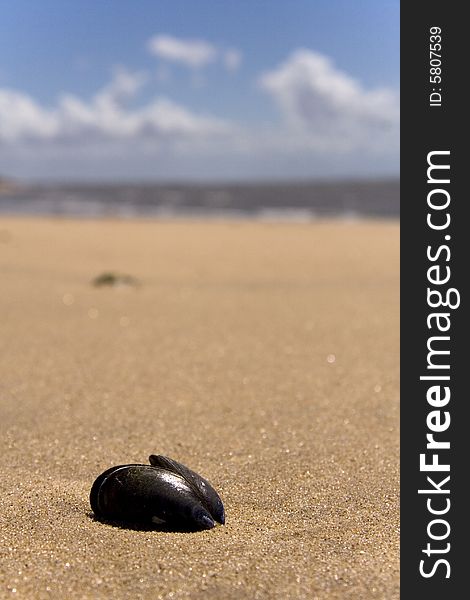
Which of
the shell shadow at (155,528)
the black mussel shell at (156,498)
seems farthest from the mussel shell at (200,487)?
the shell shadow at (155,528)

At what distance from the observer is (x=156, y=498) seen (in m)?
2.39

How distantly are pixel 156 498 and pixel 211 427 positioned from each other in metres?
1.28

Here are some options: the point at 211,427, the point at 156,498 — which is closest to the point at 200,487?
the point at 156,498

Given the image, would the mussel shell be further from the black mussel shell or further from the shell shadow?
the shell shadow

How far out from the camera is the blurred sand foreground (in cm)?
221

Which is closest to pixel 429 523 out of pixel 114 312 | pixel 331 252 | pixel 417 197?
pixel 417 197

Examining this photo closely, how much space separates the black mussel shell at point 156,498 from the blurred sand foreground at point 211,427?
55 millimetres

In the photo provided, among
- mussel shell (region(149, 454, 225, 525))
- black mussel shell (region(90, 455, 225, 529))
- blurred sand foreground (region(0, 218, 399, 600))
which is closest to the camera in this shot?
blurred sand foreground (region(0, 218, 399, 600))

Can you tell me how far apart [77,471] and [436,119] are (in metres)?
2.27

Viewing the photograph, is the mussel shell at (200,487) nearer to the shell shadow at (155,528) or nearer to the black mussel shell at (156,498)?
the black mussel shell at (156,498)

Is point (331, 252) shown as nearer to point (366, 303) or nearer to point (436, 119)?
point (366, 303)

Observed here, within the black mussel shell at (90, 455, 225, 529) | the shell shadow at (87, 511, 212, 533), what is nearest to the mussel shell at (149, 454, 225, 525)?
the black mussel shell at (90, 455, 225, 529)

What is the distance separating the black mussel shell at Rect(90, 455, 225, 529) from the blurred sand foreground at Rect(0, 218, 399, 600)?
6 cm

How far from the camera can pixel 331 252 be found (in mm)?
11914
